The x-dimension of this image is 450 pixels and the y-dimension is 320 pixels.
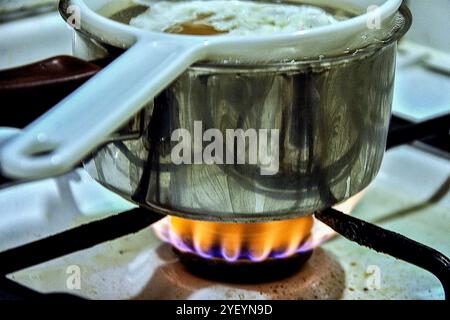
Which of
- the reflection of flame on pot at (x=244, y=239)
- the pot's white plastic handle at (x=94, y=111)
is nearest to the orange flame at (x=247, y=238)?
the reflection of flame on pot at (x=244, y=239)

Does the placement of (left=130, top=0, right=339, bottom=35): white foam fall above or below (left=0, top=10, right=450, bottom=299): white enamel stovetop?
above

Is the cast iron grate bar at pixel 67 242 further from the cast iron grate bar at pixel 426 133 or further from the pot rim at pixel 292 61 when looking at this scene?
the cast iron grate bar at pixel 426 133

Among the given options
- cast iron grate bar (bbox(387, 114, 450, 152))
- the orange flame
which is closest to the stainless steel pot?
the orange flame

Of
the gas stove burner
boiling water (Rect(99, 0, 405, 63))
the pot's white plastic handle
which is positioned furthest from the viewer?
the gas stove burner

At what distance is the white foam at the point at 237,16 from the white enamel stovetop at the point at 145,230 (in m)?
0.23

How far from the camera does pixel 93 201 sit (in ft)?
2.48

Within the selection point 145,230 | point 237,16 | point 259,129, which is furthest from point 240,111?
point 145,230

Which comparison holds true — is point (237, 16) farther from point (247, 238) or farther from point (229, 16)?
point (247, 238)

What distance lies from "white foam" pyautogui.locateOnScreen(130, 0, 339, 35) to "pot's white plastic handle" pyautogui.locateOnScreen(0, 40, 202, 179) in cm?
13

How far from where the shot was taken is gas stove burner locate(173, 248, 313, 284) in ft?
2.08

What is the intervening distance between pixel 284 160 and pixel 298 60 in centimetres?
7

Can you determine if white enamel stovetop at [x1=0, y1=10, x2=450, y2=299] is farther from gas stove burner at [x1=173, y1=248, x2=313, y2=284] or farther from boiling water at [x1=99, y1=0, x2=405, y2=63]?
boiling water at [x1=99, y1=0, x2=405, y2=63]
